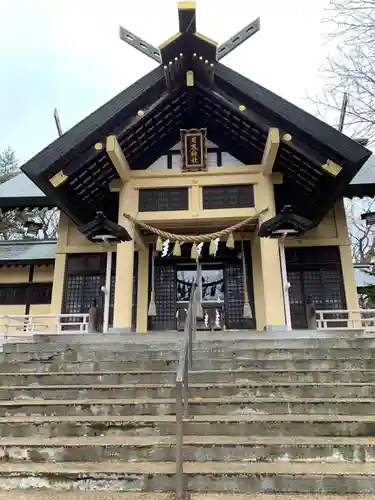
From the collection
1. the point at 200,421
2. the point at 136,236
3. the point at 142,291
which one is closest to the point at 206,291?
the point at 142,291

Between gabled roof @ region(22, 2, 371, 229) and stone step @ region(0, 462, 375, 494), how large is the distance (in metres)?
5.97

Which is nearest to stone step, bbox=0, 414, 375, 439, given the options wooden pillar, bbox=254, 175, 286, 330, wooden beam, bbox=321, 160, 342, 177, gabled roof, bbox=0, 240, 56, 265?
wooden pillar, bbox=254, 175, 286, 330

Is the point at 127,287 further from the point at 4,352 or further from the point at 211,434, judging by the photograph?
the point at 211,434

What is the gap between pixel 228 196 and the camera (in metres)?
9.28

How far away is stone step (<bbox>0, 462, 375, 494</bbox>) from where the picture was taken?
118 inches

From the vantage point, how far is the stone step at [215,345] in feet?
18.6

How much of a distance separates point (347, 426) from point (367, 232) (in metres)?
21.7

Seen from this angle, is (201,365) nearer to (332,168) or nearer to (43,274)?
(332,168)

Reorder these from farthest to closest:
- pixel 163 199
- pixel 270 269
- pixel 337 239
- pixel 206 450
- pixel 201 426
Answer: pixel 337 239
pixel 163 199
pixel 270 269
pixel 201 426
pixel 206 450

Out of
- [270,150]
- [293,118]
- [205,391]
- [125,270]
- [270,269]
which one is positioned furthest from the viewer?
[125,270]

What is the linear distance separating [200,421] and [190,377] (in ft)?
3.27

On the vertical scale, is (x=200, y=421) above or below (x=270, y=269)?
below

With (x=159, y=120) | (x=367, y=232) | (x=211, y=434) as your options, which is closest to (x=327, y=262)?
(x=159, y=120)

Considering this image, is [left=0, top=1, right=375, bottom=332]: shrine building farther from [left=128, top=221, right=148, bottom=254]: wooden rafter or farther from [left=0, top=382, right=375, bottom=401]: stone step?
[left=0, top=382, right=375, bottom=401]: stone step
